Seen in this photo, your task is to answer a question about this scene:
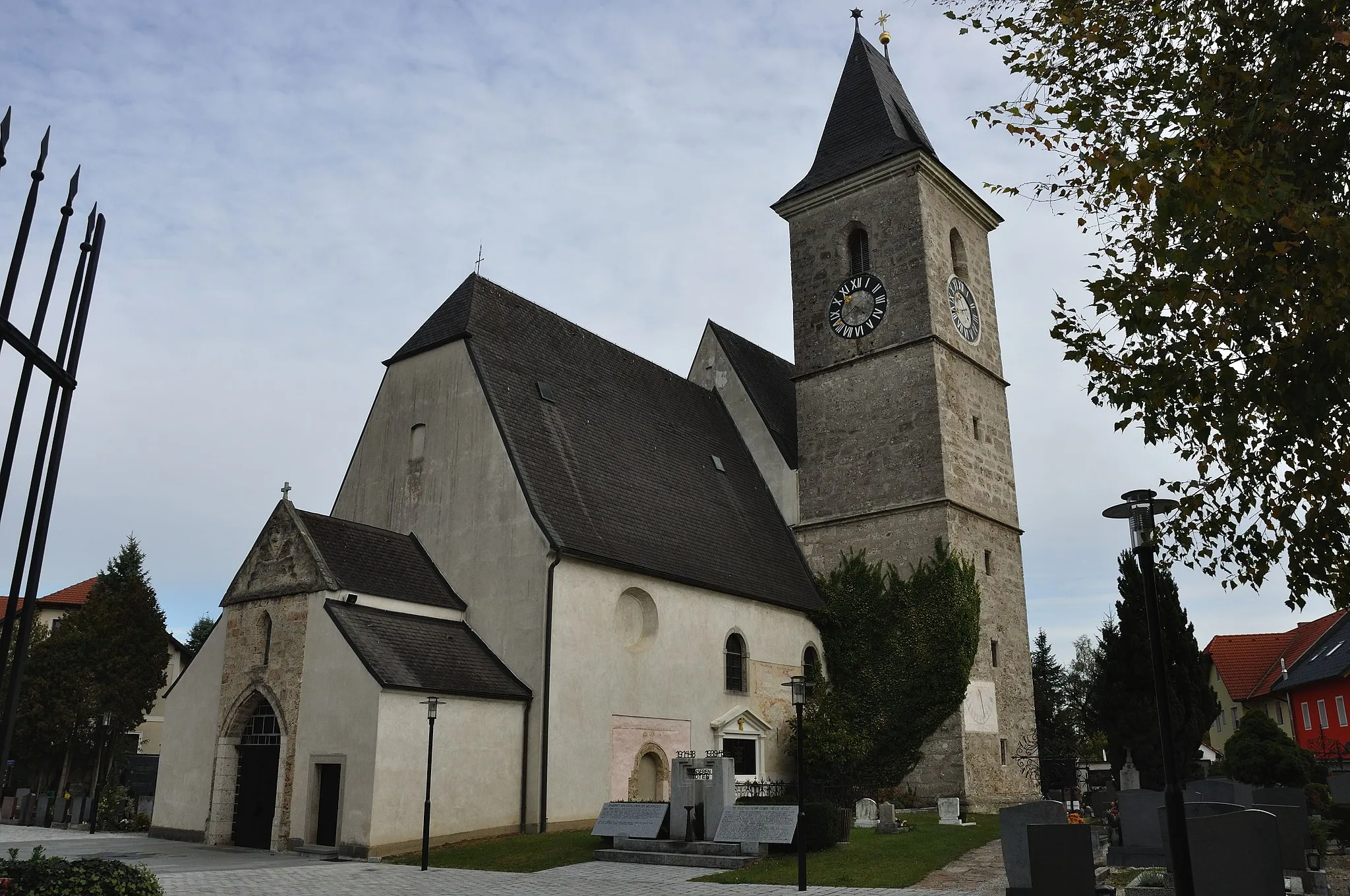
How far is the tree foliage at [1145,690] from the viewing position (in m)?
22.0

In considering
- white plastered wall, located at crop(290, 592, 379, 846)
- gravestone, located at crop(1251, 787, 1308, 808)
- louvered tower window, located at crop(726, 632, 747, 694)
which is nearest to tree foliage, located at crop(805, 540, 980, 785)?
louvered tower window, located at crop(726, 632, 747, 694)

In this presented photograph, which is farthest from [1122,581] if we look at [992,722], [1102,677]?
[992,722]

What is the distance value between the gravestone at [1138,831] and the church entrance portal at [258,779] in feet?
46.3

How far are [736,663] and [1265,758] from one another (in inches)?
424

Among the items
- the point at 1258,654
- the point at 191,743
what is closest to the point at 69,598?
the point at 191,743

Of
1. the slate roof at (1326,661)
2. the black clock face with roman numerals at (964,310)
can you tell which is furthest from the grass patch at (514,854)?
the slate roof at (1326,661)

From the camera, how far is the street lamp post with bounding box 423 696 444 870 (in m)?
15.4

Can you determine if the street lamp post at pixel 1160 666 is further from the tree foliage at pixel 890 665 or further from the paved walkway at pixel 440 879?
the tree foliage at pixel 890 665

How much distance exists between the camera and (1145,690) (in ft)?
73.5

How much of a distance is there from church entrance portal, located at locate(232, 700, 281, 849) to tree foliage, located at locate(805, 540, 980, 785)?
11.5 m

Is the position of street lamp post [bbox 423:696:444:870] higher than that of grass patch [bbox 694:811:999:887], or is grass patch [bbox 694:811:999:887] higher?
street lamp post [bbox 423:696:444:870]

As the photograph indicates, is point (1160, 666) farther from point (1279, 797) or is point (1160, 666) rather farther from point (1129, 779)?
point (1129, 779)

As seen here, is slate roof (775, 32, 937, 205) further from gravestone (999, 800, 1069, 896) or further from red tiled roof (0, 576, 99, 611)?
red tiled roof (0, 576, 99, 611)

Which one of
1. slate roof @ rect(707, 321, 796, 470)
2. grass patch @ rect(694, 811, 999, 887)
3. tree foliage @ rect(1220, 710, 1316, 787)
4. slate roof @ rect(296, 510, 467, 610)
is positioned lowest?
grass patch @ rect(694, 811, 999, 887)
